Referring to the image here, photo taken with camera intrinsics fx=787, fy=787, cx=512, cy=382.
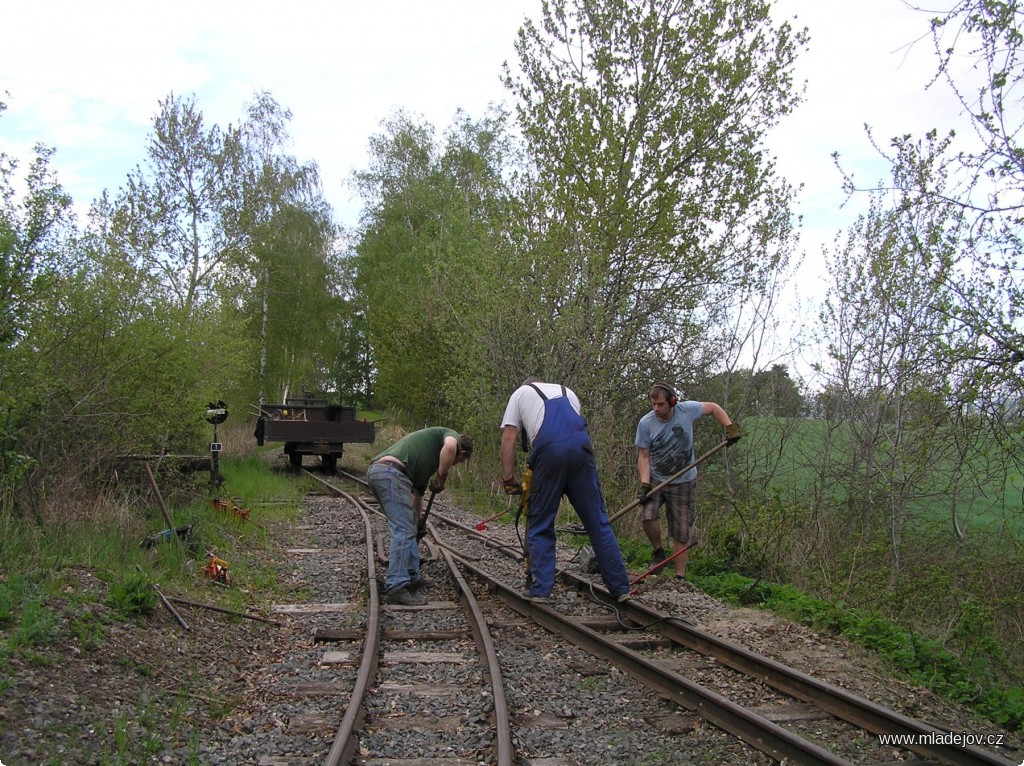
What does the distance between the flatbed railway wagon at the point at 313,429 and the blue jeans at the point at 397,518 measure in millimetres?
12019

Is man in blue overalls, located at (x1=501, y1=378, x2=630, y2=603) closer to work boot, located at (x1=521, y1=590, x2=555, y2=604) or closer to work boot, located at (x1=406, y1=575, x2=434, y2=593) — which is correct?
work boot, located at (x1=521, y1=590, x2=555, y2=604)

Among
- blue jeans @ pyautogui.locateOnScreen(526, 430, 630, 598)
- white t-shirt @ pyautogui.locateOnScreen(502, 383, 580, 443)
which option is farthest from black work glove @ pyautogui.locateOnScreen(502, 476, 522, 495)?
white t-shirt @ pyautogui.locateOnScreen(502, 383, 580, 443)

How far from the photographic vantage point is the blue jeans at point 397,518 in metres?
6.76

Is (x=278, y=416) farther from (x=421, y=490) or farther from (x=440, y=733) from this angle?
(x=440, y=733)

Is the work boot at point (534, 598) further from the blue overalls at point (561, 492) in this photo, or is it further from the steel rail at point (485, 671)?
the steel rail at point (485, 671)

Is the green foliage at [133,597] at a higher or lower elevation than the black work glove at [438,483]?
lower

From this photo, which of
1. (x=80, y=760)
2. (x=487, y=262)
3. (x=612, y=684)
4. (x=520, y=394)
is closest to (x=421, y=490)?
(x=520, y=394)

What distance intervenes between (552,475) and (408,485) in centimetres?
144

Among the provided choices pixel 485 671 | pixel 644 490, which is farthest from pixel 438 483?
pixel 485 671

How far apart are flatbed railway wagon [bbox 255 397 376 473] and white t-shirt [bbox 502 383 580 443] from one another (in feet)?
42.4

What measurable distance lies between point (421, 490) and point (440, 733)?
3.23 m

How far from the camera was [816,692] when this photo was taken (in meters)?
4.44

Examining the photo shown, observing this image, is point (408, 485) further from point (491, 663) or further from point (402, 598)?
point (491, 663)

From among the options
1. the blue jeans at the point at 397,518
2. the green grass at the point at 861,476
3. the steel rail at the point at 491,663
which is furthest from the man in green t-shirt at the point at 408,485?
the green grass at the point at 861,476
